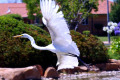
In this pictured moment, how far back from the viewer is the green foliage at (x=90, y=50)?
39.9ft

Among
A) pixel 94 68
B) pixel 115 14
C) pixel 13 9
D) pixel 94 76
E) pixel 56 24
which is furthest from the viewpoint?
pixel 13 9

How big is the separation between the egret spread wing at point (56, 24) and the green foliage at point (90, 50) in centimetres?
344

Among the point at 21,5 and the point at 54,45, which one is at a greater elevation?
the point at 54,45

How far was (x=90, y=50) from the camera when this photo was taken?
12.2 m

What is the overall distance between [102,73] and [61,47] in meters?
3.23

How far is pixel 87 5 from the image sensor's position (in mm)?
28266

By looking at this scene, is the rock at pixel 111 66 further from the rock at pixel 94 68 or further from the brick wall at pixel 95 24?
the brick wall at pixel 95 24

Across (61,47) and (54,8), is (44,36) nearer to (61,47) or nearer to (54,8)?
(61,47)

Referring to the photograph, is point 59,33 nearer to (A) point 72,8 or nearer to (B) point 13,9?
(A) point 72,8

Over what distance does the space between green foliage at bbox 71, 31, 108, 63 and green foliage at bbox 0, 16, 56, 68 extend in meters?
1.25

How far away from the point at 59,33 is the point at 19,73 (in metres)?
2.07

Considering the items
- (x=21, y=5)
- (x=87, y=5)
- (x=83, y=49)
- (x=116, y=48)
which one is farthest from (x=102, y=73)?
(x=21, y=5)

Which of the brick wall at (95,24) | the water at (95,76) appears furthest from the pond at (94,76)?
the brick wall at (95,24)

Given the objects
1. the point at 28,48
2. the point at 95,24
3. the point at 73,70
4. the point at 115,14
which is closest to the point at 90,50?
the point at 73,70
